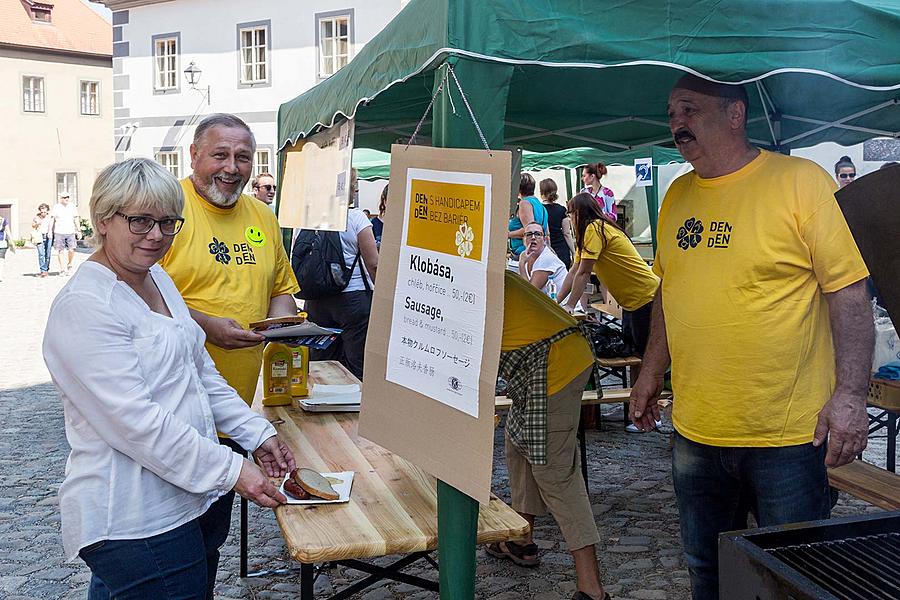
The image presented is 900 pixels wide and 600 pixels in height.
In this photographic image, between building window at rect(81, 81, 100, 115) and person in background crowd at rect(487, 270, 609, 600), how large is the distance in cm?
3610

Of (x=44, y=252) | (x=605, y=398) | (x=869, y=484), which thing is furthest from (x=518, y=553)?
(x=44, y=252)

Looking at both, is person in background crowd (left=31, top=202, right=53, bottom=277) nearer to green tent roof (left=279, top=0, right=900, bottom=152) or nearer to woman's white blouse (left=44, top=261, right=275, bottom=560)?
green tent roof (left=279, top=0, right=900, bottom=152)

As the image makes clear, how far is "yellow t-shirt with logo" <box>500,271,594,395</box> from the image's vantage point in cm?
349

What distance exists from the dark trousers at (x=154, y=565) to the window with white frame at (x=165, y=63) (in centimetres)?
2463

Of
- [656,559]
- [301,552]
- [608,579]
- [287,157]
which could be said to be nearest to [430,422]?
[301,552]

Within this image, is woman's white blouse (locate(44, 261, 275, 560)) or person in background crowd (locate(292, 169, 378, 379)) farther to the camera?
person in background crowd (locate(292, 169, 378, 379))

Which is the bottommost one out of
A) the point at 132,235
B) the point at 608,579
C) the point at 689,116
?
the point at 608,579

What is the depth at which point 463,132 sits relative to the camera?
2.31 metres

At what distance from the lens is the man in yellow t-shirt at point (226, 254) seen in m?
3.21

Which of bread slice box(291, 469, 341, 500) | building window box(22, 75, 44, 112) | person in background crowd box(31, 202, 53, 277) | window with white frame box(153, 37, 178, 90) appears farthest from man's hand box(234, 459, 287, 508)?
building window box(22, 75, 44, 112)

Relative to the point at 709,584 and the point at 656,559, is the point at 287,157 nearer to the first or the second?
the point at 656,559

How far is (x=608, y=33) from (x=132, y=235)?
132 centimetres

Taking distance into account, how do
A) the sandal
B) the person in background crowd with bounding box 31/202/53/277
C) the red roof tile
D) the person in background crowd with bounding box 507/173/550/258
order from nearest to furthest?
the sandal < the person in background crowd with bounding box 507/173/550/258 < the person in background crowd with bounding box 31/202/53/277 < the red roof tile

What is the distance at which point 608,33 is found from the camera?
2.35m
